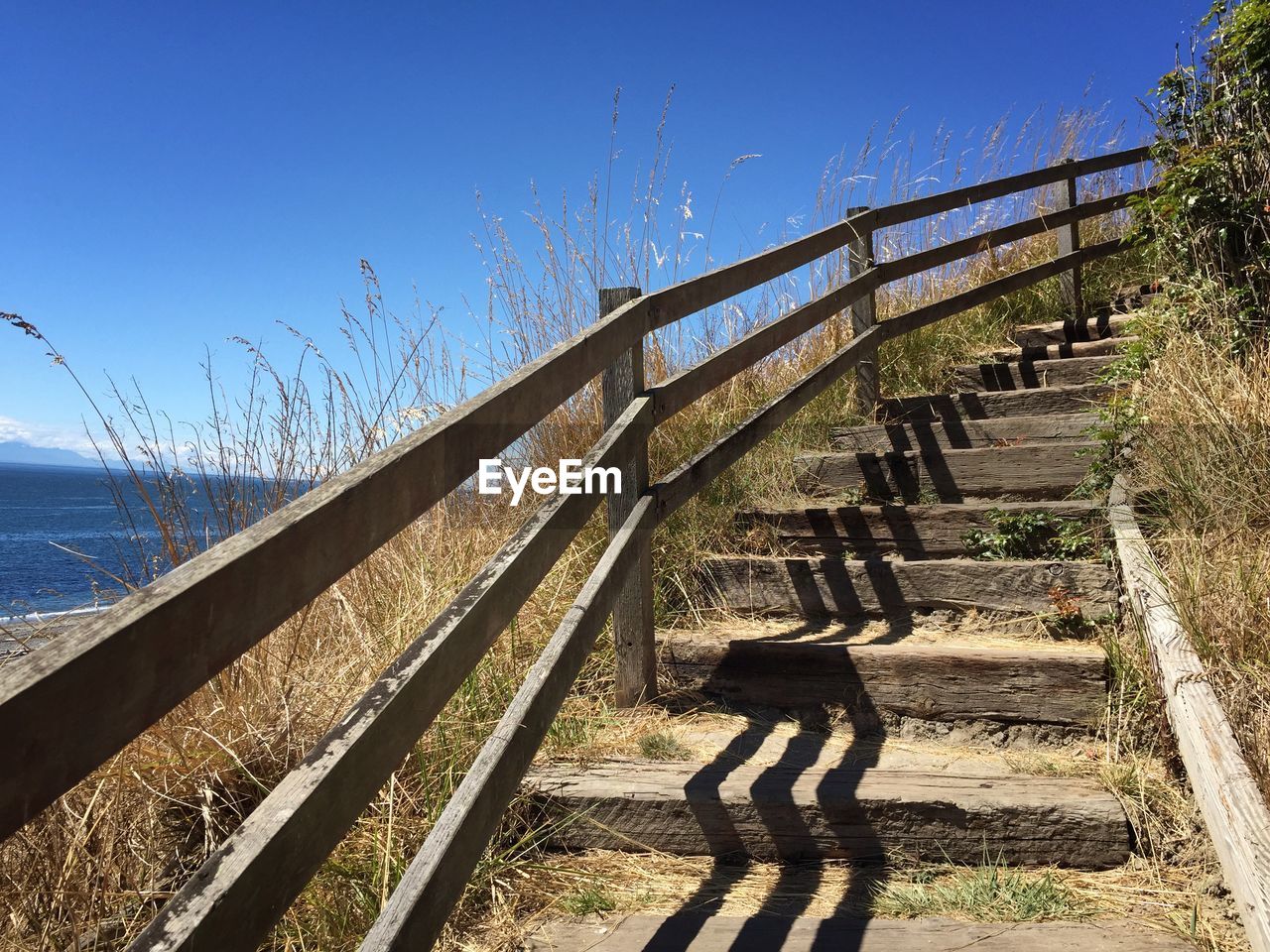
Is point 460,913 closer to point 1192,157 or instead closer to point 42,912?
point 42,912

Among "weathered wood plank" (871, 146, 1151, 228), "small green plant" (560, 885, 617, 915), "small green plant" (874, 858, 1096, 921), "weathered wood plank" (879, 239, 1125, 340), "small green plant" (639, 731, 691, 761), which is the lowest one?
"small green plant" (874, 858, 1096, 921)

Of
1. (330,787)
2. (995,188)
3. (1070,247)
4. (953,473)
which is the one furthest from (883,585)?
(1070,247)

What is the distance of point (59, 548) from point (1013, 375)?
5111mm

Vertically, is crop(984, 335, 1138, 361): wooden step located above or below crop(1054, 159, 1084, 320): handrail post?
below

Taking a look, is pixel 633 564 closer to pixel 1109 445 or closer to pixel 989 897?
pixel 989 897

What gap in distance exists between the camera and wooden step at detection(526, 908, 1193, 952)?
185cm

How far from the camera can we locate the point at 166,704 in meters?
0.86

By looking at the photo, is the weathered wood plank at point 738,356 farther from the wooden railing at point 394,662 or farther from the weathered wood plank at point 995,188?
the weathered wood plank at point 995,188

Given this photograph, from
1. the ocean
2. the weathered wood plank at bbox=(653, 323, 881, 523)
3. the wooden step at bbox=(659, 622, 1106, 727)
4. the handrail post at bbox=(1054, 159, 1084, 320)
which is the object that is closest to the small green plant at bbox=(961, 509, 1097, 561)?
the wooden step at bbox=(659, 622, 1106, 727)

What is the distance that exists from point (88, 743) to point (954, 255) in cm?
536

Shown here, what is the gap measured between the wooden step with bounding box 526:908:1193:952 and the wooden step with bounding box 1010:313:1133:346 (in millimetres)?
4691

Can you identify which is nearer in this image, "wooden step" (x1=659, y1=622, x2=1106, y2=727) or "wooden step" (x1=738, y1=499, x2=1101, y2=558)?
"wooden step" (x1=659, y1=622, x2=1106, y2=727)

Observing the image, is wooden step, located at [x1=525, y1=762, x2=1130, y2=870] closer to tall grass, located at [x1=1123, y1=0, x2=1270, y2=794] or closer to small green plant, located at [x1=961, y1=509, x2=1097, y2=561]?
tall grass, located at [x1=1123, y1=0, x2=1270, y2=794]

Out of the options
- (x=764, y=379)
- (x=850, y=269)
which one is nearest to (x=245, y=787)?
(x=764, y=379)
